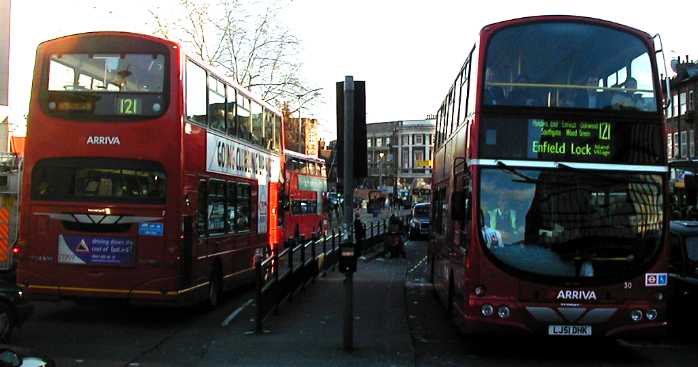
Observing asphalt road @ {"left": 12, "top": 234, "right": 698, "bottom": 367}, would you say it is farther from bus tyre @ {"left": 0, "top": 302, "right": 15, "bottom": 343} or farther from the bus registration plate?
the bus registration plate

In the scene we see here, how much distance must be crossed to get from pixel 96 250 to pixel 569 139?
660cm

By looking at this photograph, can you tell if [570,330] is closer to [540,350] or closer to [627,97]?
[540,350]

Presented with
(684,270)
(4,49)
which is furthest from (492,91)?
(4,49)

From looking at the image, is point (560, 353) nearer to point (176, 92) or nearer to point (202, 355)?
point (202, 355)

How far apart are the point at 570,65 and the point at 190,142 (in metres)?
5.46

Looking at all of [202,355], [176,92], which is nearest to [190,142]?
[176,92]

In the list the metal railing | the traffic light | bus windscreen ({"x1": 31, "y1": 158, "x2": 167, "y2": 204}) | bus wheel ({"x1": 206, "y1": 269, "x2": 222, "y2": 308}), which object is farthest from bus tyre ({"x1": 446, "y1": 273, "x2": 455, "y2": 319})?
bus windscreen ({"x1": 31, "y1": 158, "x2": 167, "y2": 204})

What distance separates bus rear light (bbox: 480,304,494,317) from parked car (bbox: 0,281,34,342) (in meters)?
5.47

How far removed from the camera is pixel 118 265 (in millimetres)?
9844

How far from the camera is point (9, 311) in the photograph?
26.9 ft

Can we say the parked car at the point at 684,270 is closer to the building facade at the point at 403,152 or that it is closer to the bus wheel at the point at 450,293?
the bus wheel at the point at 450,293

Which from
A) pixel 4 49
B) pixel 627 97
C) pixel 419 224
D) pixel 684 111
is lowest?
pixel 419 224

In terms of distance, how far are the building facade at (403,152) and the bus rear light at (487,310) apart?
11180 cm

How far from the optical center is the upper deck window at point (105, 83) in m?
9.94
